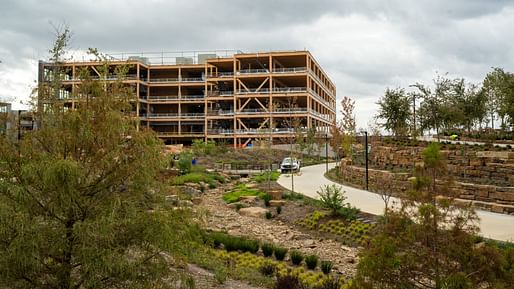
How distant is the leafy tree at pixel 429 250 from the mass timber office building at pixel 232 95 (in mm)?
46636

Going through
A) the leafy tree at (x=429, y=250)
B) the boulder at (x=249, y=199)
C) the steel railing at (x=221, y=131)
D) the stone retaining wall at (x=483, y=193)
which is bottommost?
the boulder at (x=249, y=199)

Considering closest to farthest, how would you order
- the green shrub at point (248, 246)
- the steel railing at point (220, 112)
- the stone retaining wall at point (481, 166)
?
the green shrub at point (248, 246), the stone retaining wall at point (481, 166), the steel railing at point (220, 112)

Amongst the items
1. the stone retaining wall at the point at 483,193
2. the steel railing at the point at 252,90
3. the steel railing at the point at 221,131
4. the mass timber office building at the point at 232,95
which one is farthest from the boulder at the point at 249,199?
the steel railing at the point at 221,131

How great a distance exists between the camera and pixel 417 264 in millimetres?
4797

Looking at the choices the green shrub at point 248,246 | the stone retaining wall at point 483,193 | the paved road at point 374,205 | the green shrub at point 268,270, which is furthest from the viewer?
the stone retaining wall at point 483,193

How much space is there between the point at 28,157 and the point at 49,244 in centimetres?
99

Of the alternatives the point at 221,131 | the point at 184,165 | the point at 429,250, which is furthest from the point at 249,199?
the point at 221,131

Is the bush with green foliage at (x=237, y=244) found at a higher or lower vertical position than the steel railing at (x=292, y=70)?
lower

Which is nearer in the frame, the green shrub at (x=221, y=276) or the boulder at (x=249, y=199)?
the green shrub at (x=221, y=276)

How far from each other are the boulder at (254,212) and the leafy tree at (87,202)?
12.2 metres

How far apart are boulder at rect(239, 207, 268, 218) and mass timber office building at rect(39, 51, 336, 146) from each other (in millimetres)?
33748

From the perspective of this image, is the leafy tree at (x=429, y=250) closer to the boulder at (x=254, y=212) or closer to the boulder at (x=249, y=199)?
the boulder at (x=254, y=212)

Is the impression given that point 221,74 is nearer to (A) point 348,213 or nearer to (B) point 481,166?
(B) point 481,166

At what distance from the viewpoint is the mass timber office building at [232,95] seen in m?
59.6
